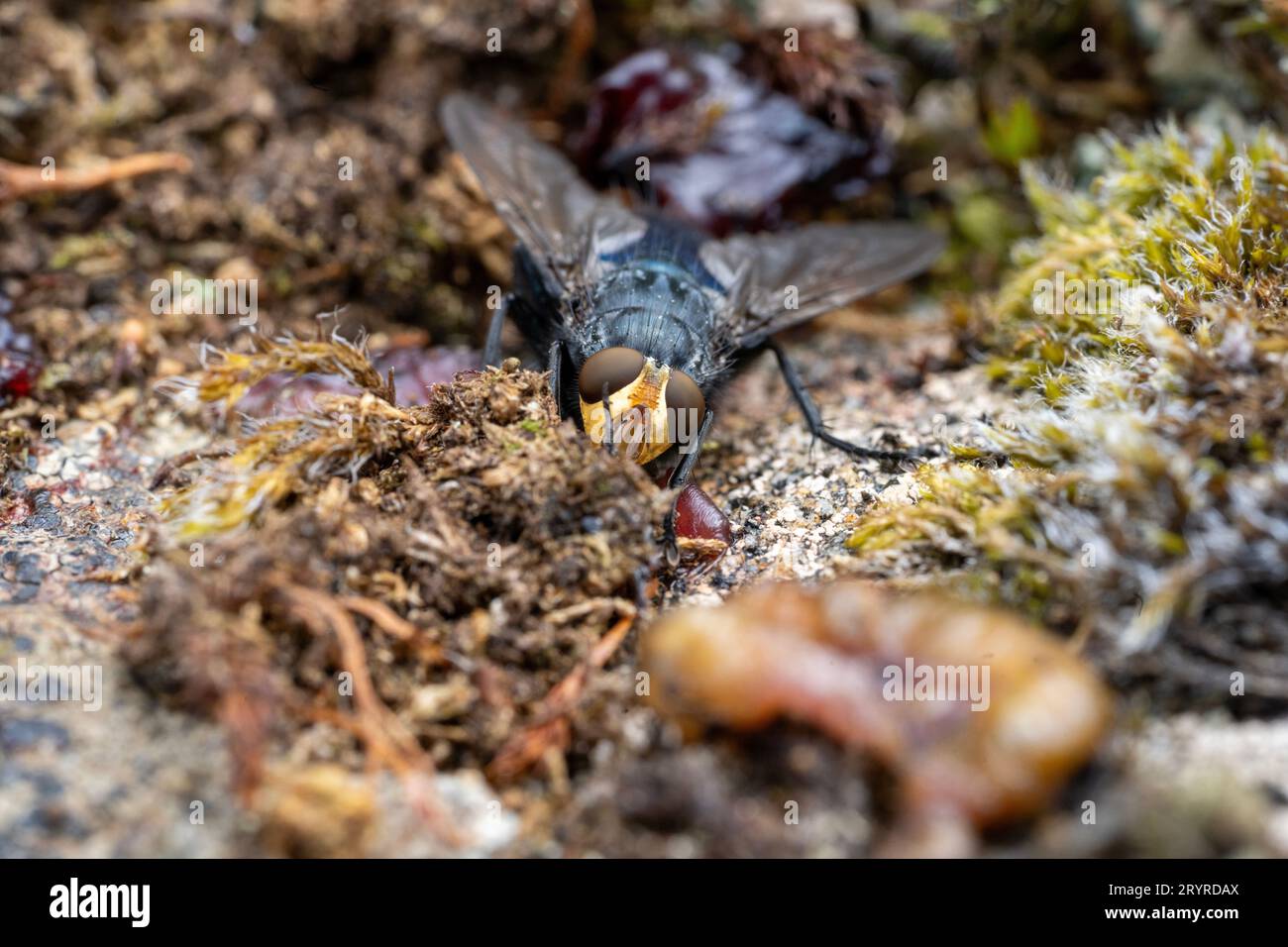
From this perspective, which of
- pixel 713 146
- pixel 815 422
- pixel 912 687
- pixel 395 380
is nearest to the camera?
pixel 912 687

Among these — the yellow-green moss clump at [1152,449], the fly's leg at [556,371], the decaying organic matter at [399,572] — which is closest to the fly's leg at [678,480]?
the decaying organic matter at [399,572]

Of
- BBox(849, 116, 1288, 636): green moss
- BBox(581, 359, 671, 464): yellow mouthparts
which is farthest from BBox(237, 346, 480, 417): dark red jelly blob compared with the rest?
BBox(849, 116, 1288, 636): green moss

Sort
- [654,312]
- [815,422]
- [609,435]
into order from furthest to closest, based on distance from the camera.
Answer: [815,422], [654,312], [609,435]

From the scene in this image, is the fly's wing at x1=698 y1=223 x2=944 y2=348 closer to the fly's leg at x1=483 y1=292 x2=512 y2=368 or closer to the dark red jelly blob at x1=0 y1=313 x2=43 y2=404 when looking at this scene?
the fly's leg at x1=483 y1=292 x2=512 y2=368

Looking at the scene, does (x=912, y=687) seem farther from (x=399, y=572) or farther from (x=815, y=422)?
(x=815, y=422)

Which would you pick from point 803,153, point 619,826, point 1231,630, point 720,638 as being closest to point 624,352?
point 720,638

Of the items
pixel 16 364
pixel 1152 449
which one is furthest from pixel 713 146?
pixel 16 364
